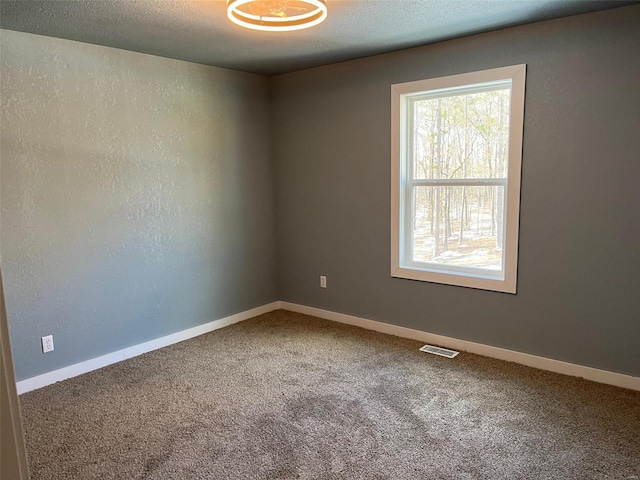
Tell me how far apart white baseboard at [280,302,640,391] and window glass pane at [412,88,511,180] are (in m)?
1.28

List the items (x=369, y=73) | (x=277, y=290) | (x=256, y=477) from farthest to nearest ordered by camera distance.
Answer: (x=277, y=290) < (x=369, y=73) < (x=256, y=477)

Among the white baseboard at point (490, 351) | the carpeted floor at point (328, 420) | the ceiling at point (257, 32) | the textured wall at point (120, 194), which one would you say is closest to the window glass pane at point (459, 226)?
the white baseboard at point (490, 351)

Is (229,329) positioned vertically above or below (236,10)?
below

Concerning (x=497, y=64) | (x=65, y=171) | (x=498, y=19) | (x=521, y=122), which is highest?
(x=498, y=19)

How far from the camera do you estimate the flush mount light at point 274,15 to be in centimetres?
217

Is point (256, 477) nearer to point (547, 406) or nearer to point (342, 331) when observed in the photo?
point (547, 406)

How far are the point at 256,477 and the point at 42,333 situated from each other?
191cm

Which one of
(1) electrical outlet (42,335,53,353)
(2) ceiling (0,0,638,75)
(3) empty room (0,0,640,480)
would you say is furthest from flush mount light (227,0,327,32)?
(1) electrical outlet (42,335,53,353)

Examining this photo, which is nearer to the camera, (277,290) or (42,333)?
(42,333)

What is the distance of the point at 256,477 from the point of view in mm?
2111

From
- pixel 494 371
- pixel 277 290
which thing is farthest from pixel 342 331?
pixel 494 371

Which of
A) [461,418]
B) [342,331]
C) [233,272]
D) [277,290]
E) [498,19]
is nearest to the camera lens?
[461,418]

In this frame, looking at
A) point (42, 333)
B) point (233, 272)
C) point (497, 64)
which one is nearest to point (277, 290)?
point (233, 272)

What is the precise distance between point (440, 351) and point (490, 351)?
0.36 metres
